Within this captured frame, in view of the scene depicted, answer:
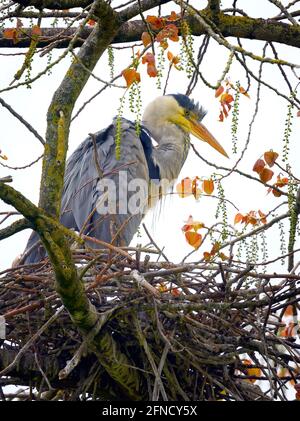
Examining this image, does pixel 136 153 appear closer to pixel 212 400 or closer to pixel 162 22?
pixel 162 22

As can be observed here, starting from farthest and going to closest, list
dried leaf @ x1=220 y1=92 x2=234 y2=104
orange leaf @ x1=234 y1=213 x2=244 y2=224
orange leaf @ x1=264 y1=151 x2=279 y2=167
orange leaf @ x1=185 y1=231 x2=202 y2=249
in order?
orange leaf @ x1=234 y1=213 x2=244 y2=224 → dried leaf @ x1=220 y1=92 x2=234 y2=104 → orange leaf @ x1=185 y1=231 x2=202 y2=249 → orange leaf @ x1=264 y1=151 x2=279 y2=167

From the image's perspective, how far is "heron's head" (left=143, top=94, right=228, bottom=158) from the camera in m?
5.93

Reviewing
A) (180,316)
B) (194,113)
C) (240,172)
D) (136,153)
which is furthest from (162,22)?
(194,113)

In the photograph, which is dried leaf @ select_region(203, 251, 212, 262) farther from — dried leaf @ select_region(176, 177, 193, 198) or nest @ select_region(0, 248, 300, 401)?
dried leaf @ select_region(176, 177, 193, 198)

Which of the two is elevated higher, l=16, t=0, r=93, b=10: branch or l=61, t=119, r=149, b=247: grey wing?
l=16, t=0, r=93, b=10: branch

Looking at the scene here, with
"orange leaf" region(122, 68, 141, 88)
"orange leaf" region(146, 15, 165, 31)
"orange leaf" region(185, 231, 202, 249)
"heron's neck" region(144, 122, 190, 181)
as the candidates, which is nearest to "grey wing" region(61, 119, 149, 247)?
"heron's neck" region(144, 122, 190, 181)

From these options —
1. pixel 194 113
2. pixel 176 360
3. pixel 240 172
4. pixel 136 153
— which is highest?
pixel 194 113

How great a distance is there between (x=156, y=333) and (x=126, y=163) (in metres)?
2.00

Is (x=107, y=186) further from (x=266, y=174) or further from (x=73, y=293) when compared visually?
(x=73, y=293)

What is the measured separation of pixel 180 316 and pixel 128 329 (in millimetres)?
228

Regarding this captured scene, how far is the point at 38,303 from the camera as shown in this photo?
292 cm

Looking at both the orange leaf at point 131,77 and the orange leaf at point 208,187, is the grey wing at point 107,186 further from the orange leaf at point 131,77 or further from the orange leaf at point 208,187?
the orange leaf at point 131,77

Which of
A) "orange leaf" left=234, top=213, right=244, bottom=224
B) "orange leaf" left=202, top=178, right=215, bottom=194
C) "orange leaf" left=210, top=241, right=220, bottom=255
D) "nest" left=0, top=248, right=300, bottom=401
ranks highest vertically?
"orange leaf" left=202, top=178, right=215, bottom=194
